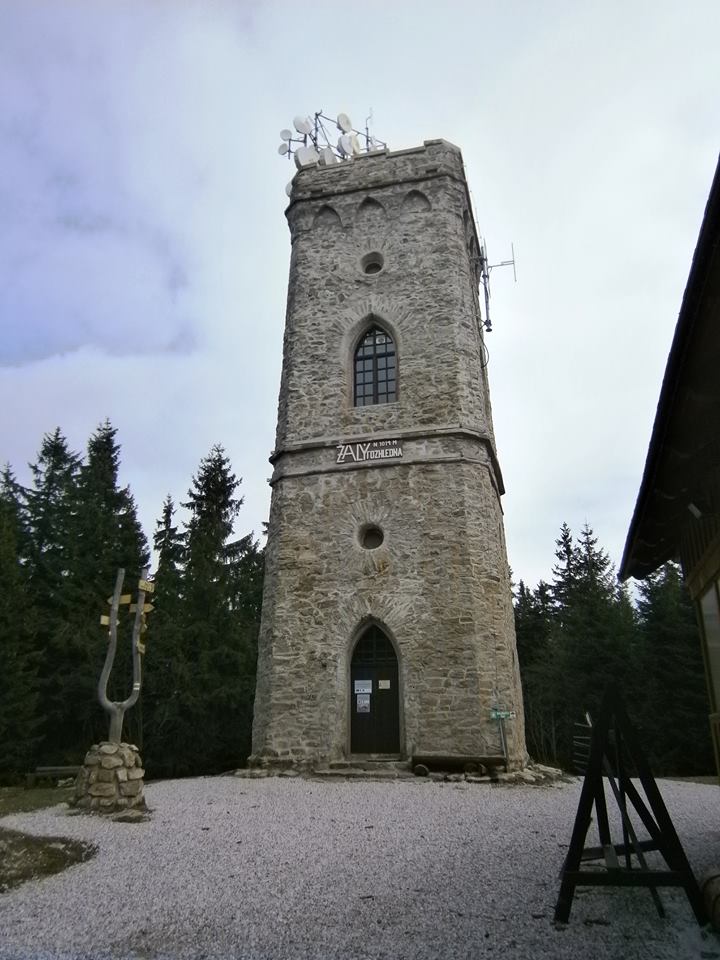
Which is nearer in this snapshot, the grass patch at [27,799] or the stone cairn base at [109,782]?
the stone cairn base at [109,782]

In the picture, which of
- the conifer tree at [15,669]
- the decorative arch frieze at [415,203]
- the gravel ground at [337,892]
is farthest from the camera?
the conifer tree at [15,669]

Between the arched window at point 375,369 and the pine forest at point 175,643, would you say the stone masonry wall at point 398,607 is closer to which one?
the arched window at point 375,369

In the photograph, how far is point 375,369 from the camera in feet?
52.7

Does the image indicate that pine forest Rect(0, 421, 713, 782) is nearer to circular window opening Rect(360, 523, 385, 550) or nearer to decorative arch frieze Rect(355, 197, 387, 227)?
circular window opening Rect(360, 523, 385, 550)

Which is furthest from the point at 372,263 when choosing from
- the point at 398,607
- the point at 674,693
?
the point at 674,693

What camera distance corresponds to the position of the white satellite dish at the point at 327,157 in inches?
735

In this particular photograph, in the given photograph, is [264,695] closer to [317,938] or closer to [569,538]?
[317,938]

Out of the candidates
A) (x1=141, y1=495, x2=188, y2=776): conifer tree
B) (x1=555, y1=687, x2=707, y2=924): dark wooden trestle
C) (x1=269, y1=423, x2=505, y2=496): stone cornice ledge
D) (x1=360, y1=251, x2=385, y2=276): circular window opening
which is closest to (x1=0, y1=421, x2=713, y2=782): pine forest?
(x1=141, y1=495, x2=188, y2=776): conifer tree

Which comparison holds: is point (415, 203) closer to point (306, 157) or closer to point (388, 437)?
point (306, 157)

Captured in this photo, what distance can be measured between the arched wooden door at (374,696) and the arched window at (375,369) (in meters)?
5.27

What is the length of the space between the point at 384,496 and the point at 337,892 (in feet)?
A: 32.1

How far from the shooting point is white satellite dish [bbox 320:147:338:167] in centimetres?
1867

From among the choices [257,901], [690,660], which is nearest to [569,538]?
[690,660]

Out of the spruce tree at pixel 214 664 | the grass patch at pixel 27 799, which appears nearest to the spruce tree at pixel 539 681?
the spruce tree at pixel 214 664
